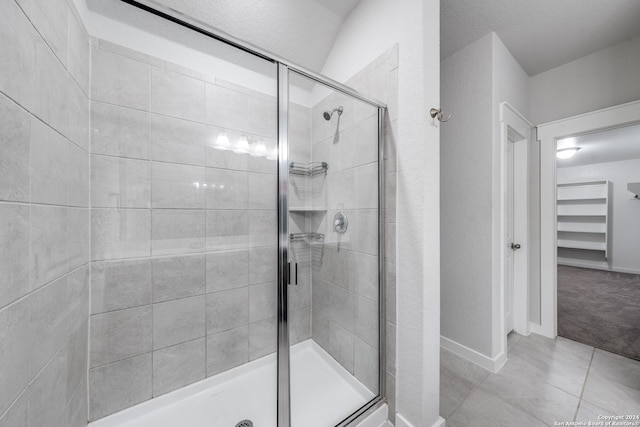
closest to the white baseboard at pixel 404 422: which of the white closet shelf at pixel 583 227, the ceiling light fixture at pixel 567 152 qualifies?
the ceiling light fixture at pixel 567 152

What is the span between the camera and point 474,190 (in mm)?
1772

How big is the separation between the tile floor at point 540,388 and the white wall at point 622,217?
4.54 metres

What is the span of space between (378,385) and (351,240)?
0.82 meters

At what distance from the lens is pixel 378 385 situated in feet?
4.19

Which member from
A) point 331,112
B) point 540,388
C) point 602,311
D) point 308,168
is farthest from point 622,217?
point 308,168

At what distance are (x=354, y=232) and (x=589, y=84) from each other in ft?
8.14

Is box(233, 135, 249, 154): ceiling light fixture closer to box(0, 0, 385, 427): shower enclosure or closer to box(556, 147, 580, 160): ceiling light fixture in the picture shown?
box(0, 0, 385, 427): shower enclosure

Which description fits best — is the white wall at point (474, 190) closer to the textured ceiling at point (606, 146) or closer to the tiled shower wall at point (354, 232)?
the tiled shower wall at point (354, 232)

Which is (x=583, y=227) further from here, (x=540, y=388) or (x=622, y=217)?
(x=540, y=388)

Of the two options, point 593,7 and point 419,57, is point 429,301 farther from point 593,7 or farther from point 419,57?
point 593,7

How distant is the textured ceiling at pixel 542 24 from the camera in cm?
148

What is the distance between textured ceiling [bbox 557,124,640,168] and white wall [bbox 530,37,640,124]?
2.09ft

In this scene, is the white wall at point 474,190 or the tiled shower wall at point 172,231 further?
the white wall at point 474,190

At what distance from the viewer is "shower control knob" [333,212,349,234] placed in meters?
1.33
